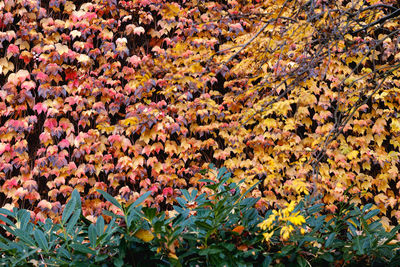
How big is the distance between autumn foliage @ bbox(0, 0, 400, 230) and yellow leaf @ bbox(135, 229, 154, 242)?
224cm

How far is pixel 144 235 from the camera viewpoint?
102 cm

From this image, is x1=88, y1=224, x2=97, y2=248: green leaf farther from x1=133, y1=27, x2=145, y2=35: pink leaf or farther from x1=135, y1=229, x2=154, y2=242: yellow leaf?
x1=133, y1=27, x2=145, y2=35: pink leaf

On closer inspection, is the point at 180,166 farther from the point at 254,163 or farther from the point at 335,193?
the point at 335,193

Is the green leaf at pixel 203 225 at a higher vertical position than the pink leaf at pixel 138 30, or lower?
lower

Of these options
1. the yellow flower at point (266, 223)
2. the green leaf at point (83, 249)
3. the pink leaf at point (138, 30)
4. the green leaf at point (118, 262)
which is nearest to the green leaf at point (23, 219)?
the green leaf at point (83, 249)

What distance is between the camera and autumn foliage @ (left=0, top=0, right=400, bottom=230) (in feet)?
10.8

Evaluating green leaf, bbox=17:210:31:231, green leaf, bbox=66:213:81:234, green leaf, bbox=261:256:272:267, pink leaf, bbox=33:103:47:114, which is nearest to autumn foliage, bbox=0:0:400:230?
pink leaf, bbox=33:103:47:114

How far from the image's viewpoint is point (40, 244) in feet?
3.49

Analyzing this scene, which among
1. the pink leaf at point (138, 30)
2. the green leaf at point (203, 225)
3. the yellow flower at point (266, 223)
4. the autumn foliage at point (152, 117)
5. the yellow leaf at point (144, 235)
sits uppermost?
the pink leaf at point (138, 30)

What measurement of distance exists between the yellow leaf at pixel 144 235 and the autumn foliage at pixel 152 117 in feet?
7.36

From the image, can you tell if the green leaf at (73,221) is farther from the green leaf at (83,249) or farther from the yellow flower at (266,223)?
the yellow flower at (266,223)

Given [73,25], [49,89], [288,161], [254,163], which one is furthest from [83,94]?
[288,161]

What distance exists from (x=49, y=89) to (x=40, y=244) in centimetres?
260

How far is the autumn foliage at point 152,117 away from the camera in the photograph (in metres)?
3.28
